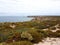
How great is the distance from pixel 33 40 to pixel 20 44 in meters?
2.50

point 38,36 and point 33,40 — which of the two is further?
point 38,36

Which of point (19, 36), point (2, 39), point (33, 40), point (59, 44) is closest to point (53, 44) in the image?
point (59, 44)

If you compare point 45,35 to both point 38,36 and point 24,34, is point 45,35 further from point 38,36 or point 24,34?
point 24,34

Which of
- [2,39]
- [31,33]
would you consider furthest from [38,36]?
[2,39]

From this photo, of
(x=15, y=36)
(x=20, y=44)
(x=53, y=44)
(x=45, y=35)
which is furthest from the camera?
(x=45, y=35)

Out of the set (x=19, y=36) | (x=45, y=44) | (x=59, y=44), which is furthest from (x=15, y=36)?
(x=59, y=44)

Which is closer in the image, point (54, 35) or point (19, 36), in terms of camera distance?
point (19, 36)

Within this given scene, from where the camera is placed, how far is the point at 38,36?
15.1 metres

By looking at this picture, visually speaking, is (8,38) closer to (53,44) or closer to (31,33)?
(31,33)

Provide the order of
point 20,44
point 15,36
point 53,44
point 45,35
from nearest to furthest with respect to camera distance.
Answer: point 20,44, point 53,44, point 15,36, point 45,35

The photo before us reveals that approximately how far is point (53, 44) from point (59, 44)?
0.44m

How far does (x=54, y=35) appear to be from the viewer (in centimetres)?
1759

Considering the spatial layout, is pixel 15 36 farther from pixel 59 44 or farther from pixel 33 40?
pixel 59 44

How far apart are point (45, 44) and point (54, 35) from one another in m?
4.37
